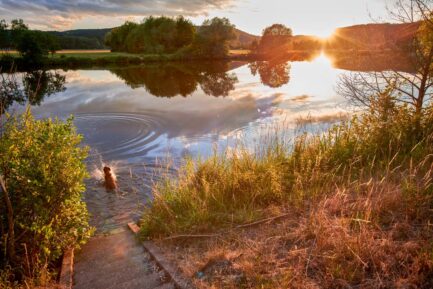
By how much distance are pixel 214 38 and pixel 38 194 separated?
74.2 m

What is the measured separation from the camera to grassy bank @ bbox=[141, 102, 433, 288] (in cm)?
386

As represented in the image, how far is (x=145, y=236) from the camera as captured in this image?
19.1 feet

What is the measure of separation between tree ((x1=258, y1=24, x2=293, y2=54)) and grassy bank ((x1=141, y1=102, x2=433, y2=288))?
8803 centimetres

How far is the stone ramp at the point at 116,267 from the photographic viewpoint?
448 centimetres

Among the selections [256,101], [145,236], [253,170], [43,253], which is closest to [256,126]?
[256,101]

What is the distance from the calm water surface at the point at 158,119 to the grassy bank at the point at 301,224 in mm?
2034

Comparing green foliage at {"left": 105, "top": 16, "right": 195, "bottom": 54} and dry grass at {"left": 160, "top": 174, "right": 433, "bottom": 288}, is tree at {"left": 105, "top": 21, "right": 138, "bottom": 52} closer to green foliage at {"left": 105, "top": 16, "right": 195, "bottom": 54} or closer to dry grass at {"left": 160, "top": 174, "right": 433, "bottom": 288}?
green foliage at {"left": 105, "top": 16, "right": 195, "bottom": 54}

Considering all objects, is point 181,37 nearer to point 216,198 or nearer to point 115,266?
point 216,198

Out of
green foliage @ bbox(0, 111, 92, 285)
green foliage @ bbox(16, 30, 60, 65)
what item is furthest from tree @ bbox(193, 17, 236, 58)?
green foliage @ bbox(0, 111, 92, 285)

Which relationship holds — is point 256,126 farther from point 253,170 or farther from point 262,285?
point 262,285

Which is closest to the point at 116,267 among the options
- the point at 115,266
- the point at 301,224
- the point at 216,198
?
the point at 115,266

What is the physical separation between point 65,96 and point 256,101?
50.9 feet

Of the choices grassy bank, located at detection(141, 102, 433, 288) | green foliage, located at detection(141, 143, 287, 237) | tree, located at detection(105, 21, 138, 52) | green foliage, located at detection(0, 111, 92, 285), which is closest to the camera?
grassy bank, located at detection(141, 102, 433, 288)

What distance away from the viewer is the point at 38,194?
4957mm
